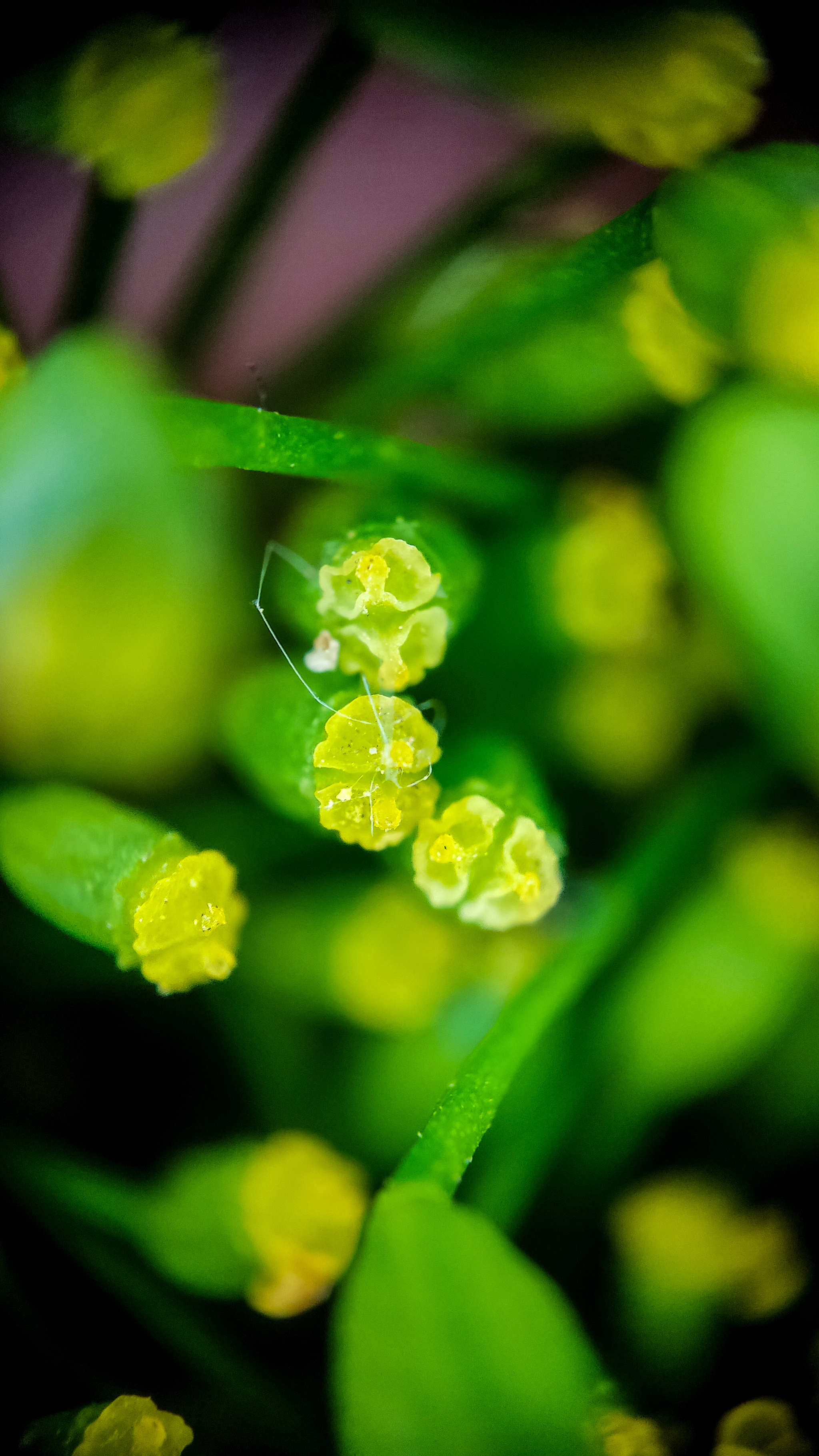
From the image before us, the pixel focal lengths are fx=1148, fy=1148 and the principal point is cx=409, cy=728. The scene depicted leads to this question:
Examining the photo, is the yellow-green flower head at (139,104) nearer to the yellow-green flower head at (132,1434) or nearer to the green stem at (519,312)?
the green stem at (519,312)

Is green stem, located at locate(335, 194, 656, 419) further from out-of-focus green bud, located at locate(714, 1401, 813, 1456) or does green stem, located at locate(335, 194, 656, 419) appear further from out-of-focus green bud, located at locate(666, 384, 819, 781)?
out-of-focus green bud, located at locate(714, 1401, 813, 1456)

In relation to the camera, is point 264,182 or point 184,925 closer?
point 184,925

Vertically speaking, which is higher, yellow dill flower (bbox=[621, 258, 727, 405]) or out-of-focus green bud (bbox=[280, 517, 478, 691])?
yellow dill flower (bbox=[621, 258, 727, 405])

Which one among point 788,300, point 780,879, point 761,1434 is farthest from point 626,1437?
point 788,300

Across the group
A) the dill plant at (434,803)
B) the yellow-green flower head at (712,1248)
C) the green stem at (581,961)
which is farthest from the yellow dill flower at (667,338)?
the yellow-green flower head at (712,1248)

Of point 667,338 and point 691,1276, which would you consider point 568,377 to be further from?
point 691,1276

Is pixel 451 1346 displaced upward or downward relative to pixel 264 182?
downward

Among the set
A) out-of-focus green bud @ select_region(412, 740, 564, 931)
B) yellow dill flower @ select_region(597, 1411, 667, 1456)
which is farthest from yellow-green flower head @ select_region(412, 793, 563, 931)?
yellow dill flower @ select_region(597, 1411, 667, 1456)
